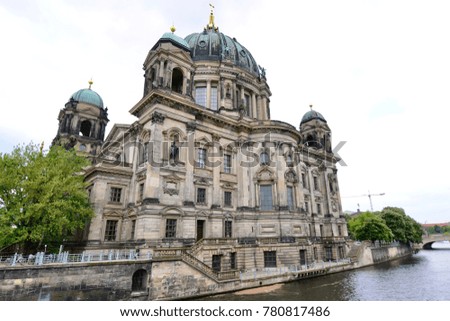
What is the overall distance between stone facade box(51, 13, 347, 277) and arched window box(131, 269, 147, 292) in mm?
3472

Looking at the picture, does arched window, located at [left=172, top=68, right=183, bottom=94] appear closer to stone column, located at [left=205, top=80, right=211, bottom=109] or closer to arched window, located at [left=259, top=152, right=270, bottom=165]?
stone column, located at [left=205, top=80, right=211, bottom=109]

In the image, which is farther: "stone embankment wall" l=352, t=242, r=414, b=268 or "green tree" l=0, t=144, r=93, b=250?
"stone embankment wall" l=352, t=242, r=414, b=268

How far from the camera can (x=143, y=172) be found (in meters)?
26.0

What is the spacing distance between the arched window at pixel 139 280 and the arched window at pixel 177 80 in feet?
69.8

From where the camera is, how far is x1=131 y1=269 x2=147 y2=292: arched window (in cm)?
1806

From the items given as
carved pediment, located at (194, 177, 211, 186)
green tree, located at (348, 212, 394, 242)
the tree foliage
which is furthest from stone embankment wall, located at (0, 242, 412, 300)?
the tree foliage

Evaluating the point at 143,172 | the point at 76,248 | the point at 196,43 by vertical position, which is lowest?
the point at 76,248

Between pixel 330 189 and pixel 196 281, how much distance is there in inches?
1380

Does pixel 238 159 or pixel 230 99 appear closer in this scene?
pixel 238 159

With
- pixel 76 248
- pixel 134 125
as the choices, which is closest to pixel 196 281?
pixel 76 248

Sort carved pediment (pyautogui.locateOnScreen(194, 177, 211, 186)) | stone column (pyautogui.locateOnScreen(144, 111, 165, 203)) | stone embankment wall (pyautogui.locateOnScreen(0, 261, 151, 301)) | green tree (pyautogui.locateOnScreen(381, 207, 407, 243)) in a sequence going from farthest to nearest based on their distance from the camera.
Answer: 1. green tree (pyautogui.locateOnScreen(381, 207, 407, 243))
2. carved pediment (pyautogui.locateOnScreen(194, 177, 211, 186))
3. stone column (pyautogui.locateOnScreen(144, 111, 165, 203))
4. stone embankment wall (pyautogui.locateOnScreen(0, 261, 151, 301))

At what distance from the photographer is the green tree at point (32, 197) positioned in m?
18.2

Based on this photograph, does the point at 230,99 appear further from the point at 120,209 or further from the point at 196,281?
the point at 196,281

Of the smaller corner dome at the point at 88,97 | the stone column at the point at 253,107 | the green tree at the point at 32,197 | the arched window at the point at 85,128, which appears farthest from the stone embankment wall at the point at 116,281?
the smaller corner dome at the point at 88,97
